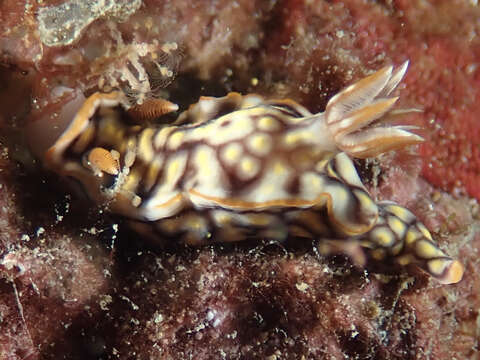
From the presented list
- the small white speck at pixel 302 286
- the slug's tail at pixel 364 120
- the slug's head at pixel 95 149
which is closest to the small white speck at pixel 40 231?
the slug's head at pixel 95 149

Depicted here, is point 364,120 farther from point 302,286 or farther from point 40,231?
point 40,231

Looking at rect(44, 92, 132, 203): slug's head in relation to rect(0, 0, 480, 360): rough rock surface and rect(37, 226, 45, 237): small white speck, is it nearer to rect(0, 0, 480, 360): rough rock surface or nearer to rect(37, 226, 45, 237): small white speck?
rect(0, 0, 480, 360): rough rock surface

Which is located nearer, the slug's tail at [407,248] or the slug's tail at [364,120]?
the slug's tail at [364,120]

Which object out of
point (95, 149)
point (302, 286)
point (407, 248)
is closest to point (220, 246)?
point (302, 286)

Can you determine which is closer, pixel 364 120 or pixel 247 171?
pixel 364 120

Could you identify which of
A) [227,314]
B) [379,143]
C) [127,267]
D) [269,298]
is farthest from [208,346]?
[379,143]

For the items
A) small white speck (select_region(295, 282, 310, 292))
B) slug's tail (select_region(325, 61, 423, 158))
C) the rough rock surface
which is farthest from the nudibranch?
small white speck (select_region(295, 282, 310, 292))

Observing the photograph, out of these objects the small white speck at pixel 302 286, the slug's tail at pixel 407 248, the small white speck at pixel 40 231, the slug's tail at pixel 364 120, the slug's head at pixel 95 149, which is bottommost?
the small white speck at pixel 302 286

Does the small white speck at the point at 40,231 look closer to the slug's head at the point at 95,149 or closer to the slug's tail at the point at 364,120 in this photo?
the slug's head at the point at 95,149
